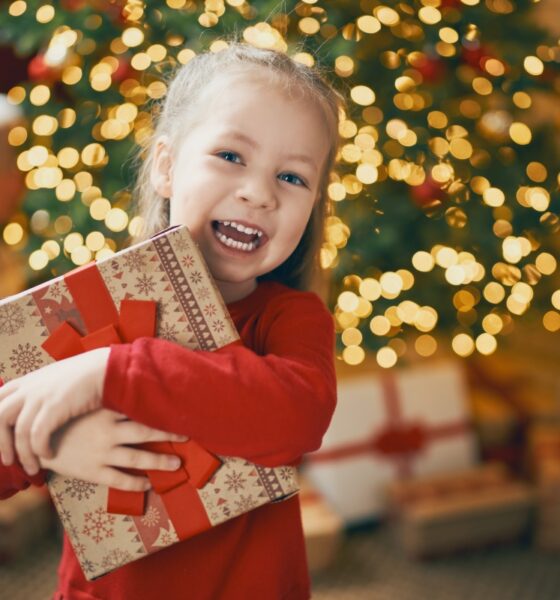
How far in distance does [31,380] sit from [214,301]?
175 mm

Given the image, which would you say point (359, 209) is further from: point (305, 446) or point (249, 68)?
point (305, 446)

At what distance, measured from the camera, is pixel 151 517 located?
61cm

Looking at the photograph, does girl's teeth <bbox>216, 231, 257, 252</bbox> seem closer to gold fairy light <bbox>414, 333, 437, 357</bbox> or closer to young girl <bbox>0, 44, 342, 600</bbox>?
young girl <bbox>0, 44, 342, 600</bbox>

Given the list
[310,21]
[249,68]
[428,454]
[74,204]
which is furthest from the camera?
[428,454]

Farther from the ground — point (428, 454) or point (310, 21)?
point (310, 21)

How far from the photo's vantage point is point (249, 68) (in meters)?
0.69

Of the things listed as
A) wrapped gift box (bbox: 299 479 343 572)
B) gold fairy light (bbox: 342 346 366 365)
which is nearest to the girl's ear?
gold fairy light (bbox: 342 346 366 365)

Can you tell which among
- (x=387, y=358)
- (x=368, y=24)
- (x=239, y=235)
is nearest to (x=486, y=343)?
(x=387, y=358)

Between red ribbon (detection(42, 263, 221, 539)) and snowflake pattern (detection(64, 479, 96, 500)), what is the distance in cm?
2

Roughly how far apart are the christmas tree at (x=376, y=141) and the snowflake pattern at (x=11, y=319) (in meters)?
0.85

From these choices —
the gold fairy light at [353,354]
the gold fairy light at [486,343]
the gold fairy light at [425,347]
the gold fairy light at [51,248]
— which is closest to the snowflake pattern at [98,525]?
the gold fairy light at [51,248]

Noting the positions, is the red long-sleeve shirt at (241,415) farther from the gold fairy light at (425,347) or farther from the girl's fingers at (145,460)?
the gold fairy light at (425,347)

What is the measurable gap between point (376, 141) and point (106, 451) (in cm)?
111

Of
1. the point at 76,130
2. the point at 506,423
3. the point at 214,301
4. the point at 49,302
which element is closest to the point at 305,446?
the point at 214,301
